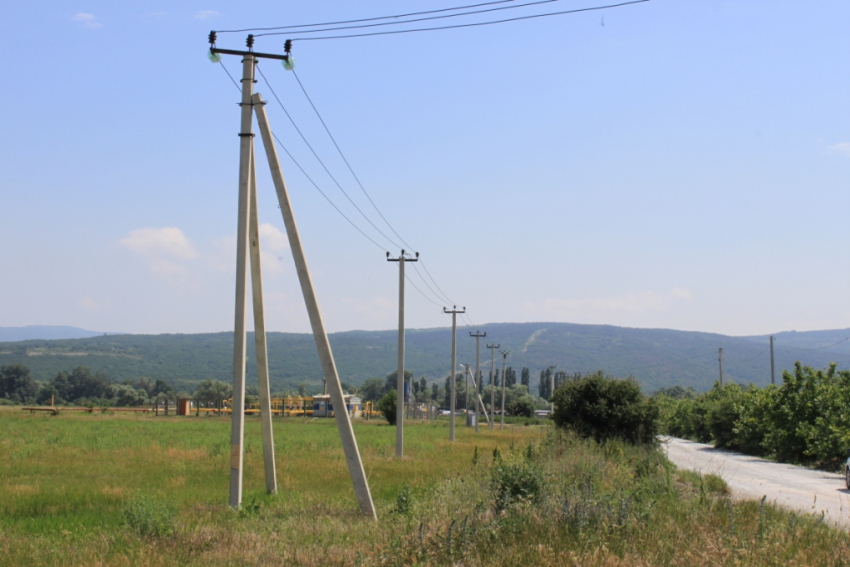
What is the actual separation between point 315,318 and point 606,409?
1628 centimetres

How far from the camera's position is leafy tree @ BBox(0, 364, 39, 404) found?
5536 inches

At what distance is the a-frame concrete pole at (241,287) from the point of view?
13883 mm

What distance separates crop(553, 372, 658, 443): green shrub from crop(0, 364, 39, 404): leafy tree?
133 meters

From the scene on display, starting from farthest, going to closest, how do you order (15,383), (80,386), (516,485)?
(80,386), (15,383), (516,485)

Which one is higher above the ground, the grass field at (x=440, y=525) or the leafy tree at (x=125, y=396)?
the grass field at (x=440, y=525)

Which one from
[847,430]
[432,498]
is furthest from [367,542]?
[847,430]

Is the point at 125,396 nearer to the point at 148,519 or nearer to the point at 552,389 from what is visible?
the point at 552,389

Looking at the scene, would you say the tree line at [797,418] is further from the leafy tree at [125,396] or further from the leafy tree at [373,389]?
the leafy tree at [373,389]

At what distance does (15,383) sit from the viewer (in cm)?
14250

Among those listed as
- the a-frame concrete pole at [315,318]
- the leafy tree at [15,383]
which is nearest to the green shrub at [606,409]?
the a-frame concrete pole at [315,318]

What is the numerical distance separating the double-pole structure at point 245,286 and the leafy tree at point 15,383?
→ 142m

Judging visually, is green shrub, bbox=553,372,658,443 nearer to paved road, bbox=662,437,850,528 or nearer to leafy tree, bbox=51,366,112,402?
paved road, bbox=662,437,850,528

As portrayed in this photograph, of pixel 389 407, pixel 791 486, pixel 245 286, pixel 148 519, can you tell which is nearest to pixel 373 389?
pixel 389 407

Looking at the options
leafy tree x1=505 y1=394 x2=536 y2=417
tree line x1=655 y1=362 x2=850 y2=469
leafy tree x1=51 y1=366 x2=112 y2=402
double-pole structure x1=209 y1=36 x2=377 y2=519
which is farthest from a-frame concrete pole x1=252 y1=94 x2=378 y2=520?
leafy tree x1=51 y1=366 x2=112 y2=402
